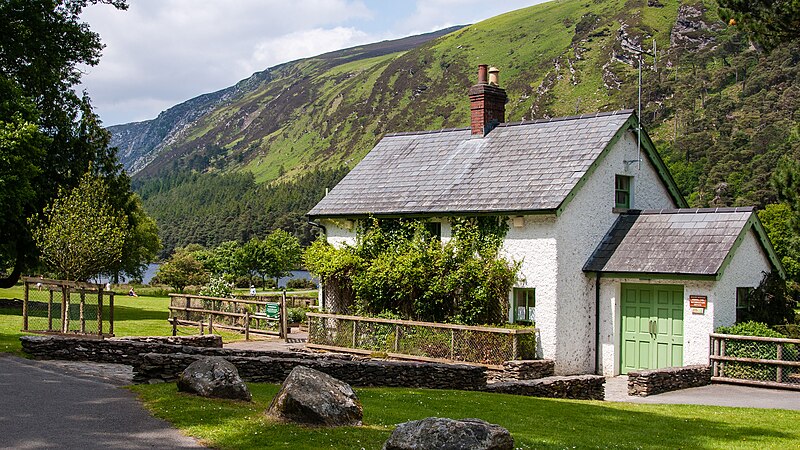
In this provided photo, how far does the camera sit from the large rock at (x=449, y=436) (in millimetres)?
9000

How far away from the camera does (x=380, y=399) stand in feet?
50.7

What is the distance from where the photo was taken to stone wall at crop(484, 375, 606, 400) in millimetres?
18938

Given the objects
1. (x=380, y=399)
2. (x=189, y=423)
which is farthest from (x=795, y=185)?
(x=189, y=423)

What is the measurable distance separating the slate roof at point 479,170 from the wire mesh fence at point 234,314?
4558 millimetres

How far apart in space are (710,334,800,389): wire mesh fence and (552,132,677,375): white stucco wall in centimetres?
385

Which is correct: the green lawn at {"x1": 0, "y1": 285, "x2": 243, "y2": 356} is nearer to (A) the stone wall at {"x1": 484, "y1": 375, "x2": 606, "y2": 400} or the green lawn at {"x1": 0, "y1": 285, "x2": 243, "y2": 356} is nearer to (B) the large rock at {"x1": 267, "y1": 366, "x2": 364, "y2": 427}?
(B) the large rock at {"x1": 267, "y1": 366, "x2": 364, "y2": 427}

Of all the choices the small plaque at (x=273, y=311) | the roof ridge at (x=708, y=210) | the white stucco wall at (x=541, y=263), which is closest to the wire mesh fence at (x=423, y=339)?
the white stucco wall at (x=541, y=263)

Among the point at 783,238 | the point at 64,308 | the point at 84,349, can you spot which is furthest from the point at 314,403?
the point at 783,238

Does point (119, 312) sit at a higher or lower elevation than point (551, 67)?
lower

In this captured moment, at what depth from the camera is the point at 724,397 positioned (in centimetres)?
1889

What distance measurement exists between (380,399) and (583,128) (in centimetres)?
1330

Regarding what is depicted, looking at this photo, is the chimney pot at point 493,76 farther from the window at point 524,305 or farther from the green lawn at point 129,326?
the green lawn at point 129,326

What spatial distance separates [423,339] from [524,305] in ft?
10.1

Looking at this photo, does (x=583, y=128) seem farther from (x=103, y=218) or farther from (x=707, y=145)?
(x=707, y=145)
